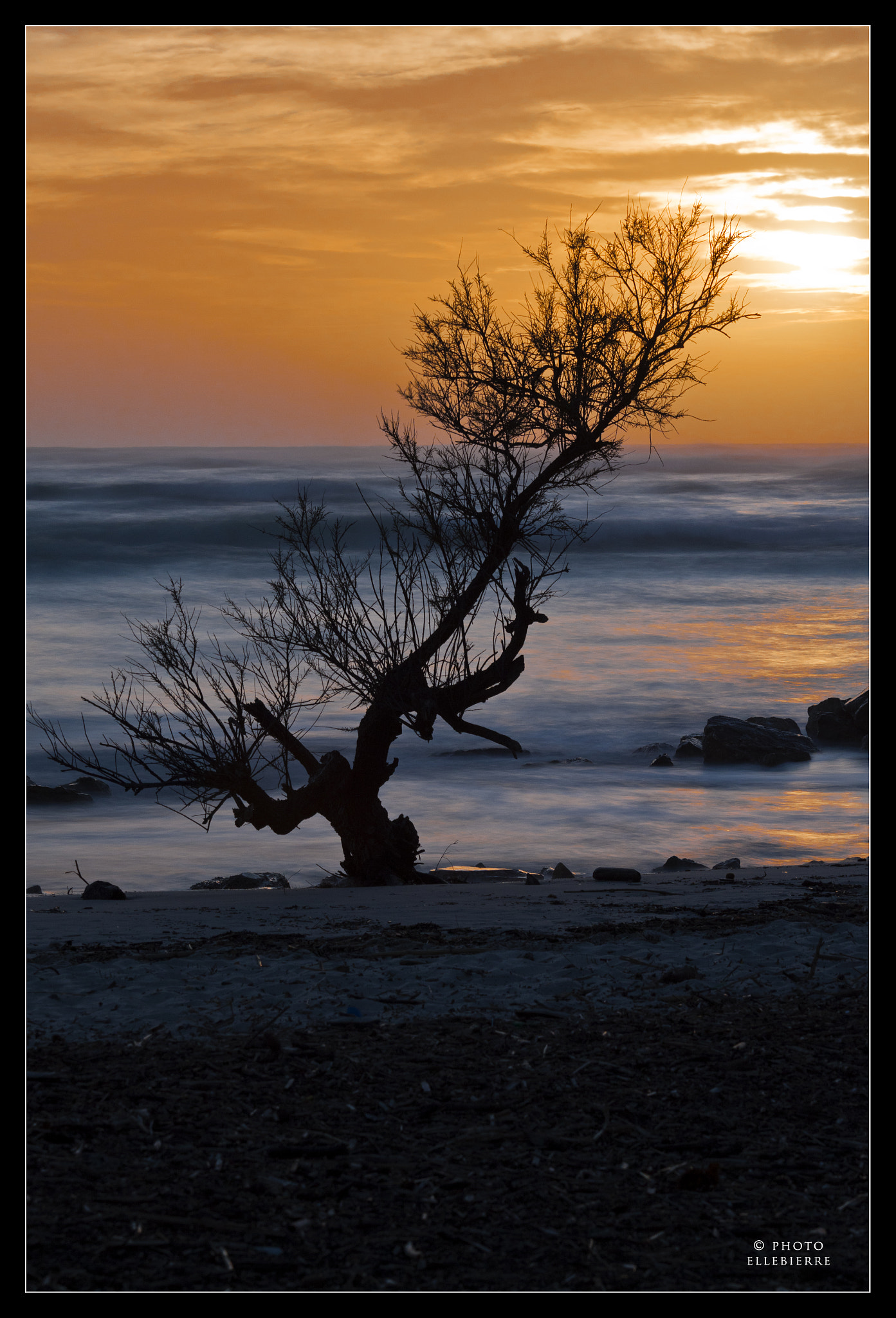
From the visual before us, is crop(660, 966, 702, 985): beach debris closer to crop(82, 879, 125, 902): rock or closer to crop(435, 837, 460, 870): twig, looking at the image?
crop(82, 879, 125, 902): rock

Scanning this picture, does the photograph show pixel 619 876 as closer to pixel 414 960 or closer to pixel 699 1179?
pixel 414 960

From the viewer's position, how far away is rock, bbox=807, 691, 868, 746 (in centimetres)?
1866

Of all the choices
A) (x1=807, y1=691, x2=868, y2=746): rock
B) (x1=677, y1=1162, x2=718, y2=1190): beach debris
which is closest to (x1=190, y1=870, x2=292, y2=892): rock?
(x1=677, y1=1162, x2=718, y2=1190): beach debris

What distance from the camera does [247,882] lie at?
10.6 meters

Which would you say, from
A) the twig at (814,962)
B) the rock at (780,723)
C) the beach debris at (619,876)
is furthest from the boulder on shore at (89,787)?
the twig at (814,962)

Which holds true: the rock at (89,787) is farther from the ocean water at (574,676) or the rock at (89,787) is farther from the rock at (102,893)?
the rock at (102,893)

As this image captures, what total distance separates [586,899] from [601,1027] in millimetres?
3400

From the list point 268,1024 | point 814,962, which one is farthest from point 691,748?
point 268,1024

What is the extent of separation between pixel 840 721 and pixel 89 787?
12.1 metres

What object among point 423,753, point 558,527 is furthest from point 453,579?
point 423,753

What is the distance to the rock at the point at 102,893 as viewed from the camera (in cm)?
871

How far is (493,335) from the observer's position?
9.53 metres

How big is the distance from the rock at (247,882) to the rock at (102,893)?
1.66m

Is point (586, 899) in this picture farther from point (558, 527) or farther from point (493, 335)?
point (493, 335)
